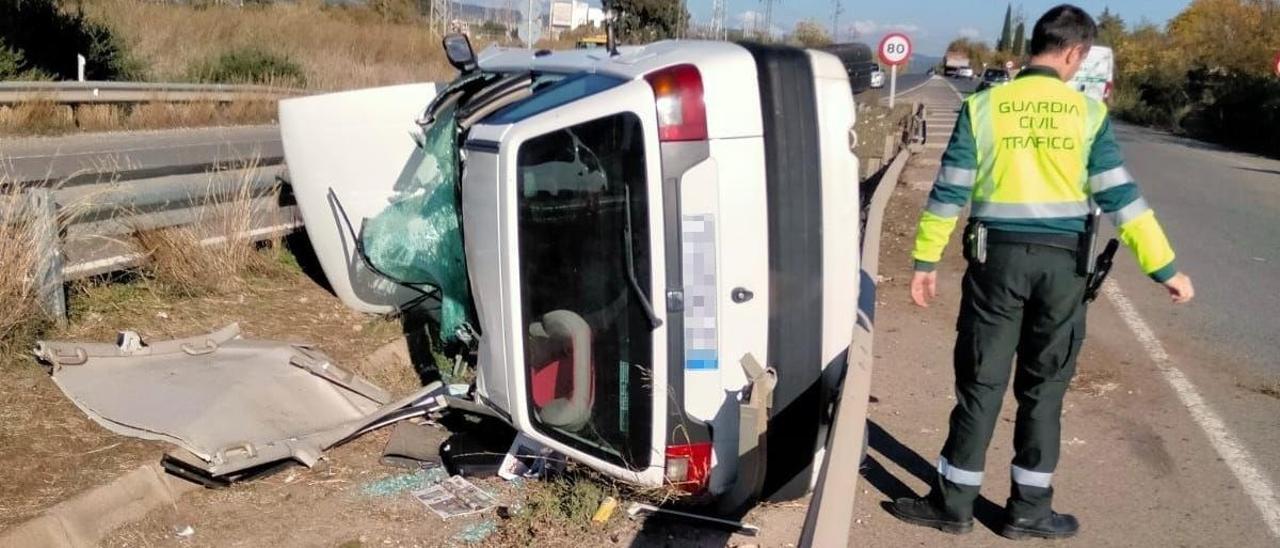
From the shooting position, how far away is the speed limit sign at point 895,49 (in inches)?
1052

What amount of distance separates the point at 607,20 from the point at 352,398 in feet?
7.04

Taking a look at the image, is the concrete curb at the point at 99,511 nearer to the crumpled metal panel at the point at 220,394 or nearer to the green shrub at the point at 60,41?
the crumpled metal panel at the point at 220,394

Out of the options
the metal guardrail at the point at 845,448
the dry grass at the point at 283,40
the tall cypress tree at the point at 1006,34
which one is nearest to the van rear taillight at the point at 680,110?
the metal guardrail at the point at 845,448

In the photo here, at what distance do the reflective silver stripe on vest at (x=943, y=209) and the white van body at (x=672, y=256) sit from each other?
38 cm

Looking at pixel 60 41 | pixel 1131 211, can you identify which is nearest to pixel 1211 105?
pixel 60 41

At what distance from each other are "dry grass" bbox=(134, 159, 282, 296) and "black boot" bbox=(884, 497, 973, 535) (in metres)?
3.82

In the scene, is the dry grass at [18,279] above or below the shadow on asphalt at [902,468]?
above

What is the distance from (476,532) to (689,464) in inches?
34.5

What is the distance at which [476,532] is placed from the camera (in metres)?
4.41

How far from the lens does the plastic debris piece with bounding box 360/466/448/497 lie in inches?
190

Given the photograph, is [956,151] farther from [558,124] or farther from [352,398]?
[352,398]

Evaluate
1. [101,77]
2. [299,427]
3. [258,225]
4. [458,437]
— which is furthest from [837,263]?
[101,77]

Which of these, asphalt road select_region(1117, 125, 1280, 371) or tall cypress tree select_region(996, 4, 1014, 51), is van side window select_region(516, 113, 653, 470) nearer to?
asphalt road select_region(1117, 125, 1280, 371)

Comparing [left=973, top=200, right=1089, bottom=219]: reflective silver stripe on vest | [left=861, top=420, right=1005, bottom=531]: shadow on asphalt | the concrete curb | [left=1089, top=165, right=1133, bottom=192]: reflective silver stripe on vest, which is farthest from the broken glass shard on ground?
[left=1089, top=165, right=1133, bottom=192]: reflective silver stripe on vest
